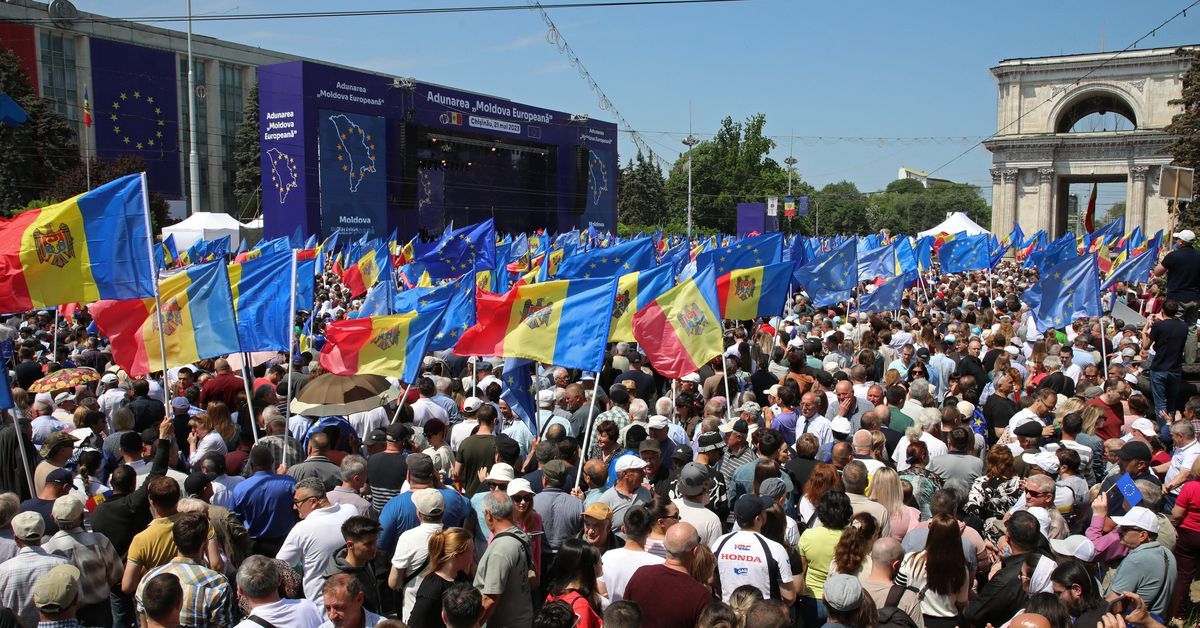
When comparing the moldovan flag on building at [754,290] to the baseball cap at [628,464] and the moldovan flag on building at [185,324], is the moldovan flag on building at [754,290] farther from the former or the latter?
the baseball cap at [628,464]

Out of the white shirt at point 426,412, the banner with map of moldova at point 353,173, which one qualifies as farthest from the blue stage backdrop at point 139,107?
the white shirt at point 426,412

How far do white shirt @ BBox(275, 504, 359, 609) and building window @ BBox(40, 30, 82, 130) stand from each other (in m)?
61.5

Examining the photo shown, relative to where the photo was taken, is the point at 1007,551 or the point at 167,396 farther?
the point at 167,396

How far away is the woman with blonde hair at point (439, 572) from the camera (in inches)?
197

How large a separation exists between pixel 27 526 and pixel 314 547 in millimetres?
1491

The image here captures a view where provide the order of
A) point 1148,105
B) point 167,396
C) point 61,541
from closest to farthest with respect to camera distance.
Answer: point 61,541 → point 167,396 → point 1148,105

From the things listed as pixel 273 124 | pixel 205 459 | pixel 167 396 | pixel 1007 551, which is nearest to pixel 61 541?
pixel 205 459

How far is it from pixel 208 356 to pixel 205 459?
2798 millimetres

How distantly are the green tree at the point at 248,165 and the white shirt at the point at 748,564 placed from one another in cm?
6484

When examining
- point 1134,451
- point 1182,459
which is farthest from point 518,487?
point 1182,459

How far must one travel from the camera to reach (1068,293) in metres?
12.9

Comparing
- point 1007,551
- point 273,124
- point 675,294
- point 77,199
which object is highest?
point 273,124

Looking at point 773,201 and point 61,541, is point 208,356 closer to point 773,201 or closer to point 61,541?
point 61,541

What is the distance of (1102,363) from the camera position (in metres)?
12.8
